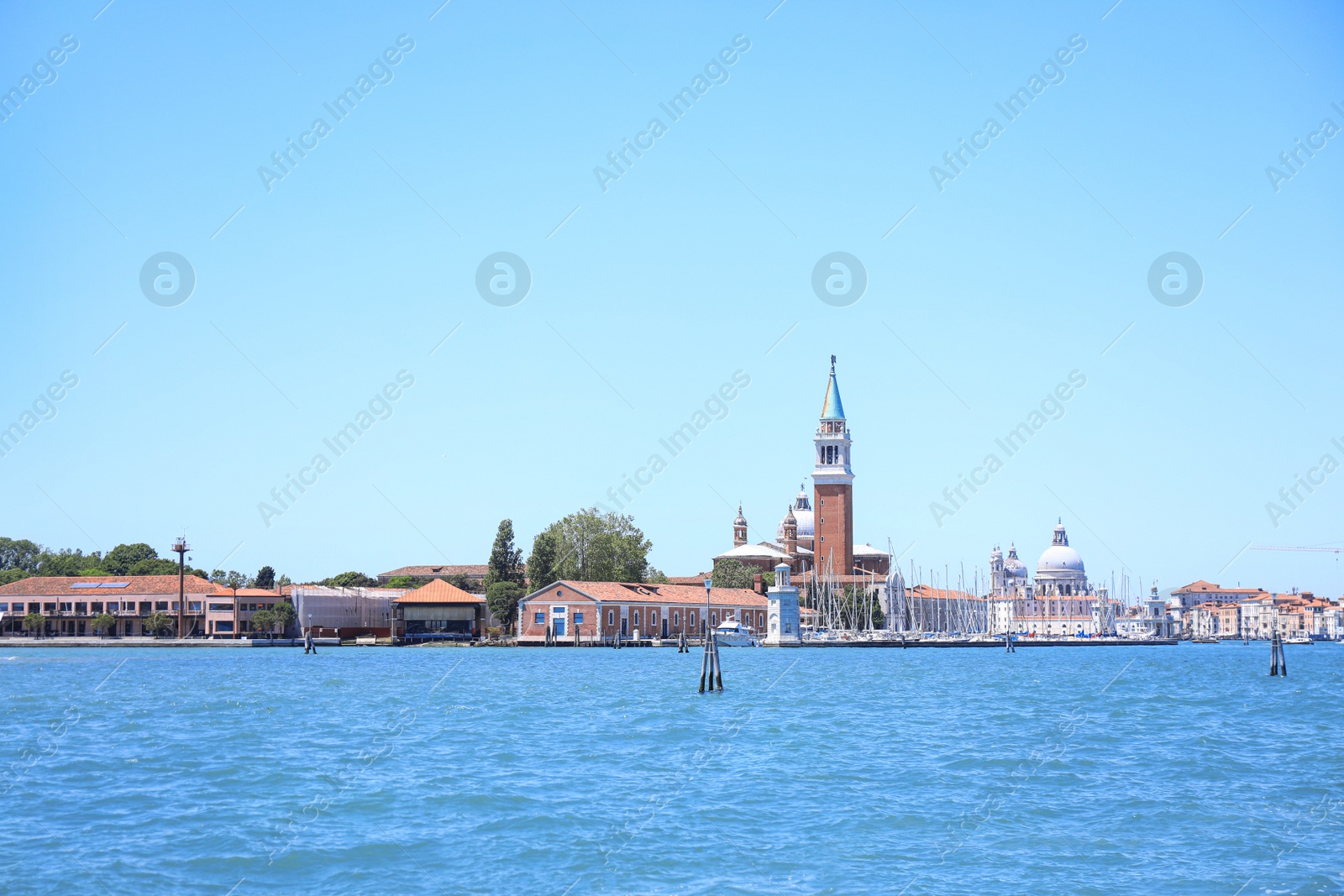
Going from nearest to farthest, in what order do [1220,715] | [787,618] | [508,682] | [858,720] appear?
1. [858,720]
2. [1220,715]
3. [508,682]
4. [787,618]

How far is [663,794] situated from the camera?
1853 cm

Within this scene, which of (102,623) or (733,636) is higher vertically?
(102,623)

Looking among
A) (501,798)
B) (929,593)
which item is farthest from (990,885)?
(929,593)

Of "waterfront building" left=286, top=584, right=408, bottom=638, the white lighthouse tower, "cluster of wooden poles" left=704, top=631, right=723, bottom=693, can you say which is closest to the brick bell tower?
the white lighthouse tower

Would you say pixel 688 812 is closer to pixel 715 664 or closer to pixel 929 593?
pixel 715 664

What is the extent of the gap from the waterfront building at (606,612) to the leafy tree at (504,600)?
2.00 meters

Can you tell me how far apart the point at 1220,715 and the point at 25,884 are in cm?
2711

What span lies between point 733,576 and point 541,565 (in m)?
21.7

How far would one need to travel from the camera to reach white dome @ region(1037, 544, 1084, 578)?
15788cm

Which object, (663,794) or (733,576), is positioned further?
(733,576)

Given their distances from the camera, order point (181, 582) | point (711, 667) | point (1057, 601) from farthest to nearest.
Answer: point (1057, 601)
point (181, 582)
point (711, 667)

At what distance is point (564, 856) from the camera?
1468cm

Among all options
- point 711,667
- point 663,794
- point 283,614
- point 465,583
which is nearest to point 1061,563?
point 465,583

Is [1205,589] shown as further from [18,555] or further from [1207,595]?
[18,555]
